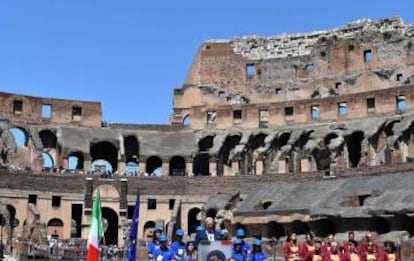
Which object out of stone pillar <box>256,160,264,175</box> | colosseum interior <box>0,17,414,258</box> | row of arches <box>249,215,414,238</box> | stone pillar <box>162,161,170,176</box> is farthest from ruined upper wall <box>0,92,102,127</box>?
row of arches <box>249,215,414,238</box>

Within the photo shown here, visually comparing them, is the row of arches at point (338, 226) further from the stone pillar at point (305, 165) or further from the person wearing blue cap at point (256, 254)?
the person wearing blue cap at point (256, 254)

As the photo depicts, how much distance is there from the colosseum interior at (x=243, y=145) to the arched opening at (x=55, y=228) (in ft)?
0.26

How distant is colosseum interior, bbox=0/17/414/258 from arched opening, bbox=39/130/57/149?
0.09m

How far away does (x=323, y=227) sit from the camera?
36344 mm

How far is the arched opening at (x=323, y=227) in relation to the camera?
36.2m

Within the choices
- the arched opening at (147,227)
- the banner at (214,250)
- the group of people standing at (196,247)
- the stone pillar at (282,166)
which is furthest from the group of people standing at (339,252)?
the arched opening at (147,227)

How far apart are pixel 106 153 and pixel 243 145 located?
13530 millimetres

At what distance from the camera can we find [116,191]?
49281mm

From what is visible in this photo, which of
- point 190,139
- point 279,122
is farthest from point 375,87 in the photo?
point 190,139

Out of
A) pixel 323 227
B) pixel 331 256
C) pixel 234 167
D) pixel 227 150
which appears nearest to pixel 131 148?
pixel 227 150

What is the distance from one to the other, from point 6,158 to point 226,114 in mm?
19952

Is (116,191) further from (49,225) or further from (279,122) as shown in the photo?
(279,122)

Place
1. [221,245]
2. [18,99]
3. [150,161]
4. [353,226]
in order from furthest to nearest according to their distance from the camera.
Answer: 1. [150,161]
2. [18,99]
3. [353,226]
4. [221,245]

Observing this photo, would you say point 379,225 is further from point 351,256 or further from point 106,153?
point 106,153
